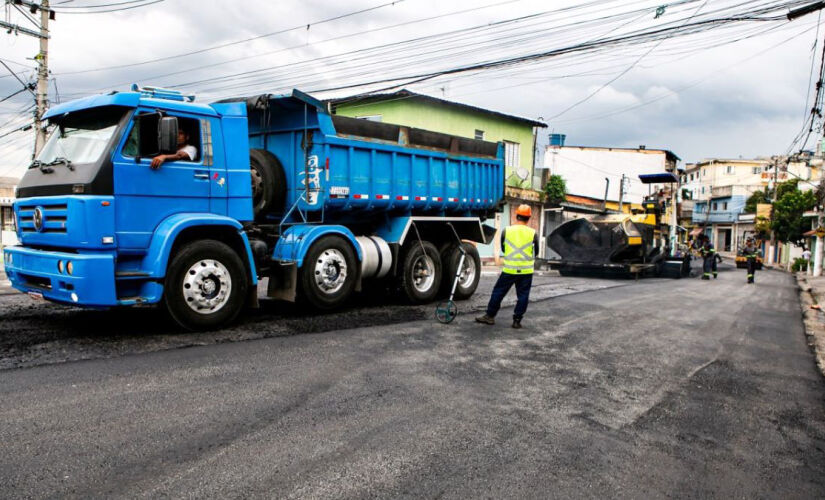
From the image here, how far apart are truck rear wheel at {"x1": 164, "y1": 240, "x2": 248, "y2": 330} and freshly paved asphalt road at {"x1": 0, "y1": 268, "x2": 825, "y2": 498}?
0.73 metres

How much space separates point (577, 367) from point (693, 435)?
5.66 feet

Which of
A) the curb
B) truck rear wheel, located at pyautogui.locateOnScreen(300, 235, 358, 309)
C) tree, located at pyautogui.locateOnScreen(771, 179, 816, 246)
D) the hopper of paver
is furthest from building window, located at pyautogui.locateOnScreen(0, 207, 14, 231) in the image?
tree, located at pyautogui.locateOnScreen(771, 179, 816, 246)

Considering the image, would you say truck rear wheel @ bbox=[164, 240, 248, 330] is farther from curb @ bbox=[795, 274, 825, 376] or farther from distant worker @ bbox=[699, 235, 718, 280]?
distant worker @ bbox=[699, 235, 718, 280]

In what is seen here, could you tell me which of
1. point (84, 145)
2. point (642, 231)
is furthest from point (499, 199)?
point (642, 231)

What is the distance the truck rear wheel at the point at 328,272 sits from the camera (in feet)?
25.2

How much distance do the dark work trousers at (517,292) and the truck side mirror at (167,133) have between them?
4.27 metres

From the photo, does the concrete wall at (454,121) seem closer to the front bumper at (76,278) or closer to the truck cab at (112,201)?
the truck cab at (112,201)

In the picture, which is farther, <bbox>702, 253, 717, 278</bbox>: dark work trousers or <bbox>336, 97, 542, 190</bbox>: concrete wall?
<bbox>336, 97, 542, 190</bbox>: concrete wall

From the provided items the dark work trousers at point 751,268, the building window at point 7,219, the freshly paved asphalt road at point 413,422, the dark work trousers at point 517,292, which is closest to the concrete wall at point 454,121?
the dark work trousers at point 751,268

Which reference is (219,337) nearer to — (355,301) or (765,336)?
(355,301)

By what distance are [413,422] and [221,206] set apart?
3999 mm

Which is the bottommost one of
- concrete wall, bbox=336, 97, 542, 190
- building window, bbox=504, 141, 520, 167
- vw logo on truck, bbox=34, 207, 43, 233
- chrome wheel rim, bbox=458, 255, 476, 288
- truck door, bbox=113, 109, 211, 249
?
chrome wheel rim, bbox=458, 255, 476, 288

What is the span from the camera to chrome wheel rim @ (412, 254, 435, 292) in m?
9.58

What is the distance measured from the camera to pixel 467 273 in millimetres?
10469
